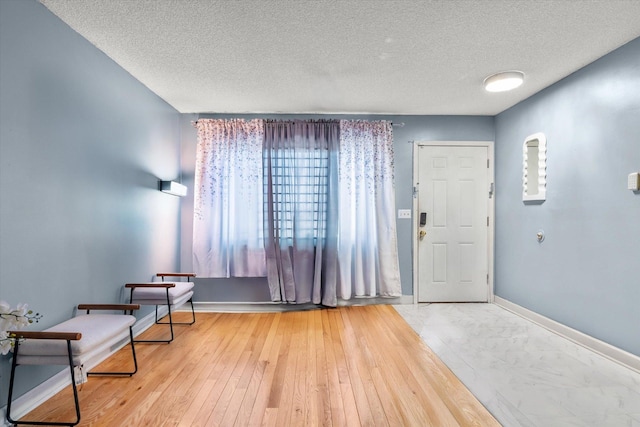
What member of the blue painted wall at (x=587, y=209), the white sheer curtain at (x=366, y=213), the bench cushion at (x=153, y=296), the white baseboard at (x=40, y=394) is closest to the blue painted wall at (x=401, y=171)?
the white sheer curtain at (x=366, y=213)

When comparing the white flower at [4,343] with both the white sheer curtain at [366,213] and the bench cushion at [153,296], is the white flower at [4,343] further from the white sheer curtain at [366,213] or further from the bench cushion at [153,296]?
the white sheer curtain at [366,213]

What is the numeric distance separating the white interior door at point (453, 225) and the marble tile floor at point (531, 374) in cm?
67

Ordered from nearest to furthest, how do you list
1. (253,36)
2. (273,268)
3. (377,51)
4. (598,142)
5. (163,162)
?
(253,36) → (377,51) → (598,142) → (163,162) → (273,268)

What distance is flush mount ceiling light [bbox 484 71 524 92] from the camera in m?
2.86

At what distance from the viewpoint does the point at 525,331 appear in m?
3.11

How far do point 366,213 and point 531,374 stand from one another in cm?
226

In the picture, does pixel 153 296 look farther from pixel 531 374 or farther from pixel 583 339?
pixel 583 339

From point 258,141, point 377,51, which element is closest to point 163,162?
point 258,141

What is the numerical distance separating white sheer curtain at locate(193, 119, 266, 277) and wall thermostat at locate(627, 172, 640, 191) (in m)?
3.41

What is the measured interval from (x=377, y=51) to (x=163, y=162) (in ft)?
8.42

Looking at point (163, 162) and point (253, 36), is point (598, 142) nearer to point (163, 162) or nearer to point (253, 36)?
point (253, 36)

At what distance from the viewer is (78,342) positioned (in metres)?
1.74

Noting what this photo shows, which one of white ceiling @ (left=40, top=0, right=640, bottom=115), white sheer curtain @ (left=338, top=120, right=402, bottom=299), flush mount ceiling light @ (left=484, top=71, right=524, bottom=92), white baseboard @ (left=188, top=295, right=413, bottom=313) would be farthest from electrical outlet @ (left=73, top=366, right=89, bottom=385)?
flush mount ceiling light @ (left=484, top=71, right=524, bottom=92)

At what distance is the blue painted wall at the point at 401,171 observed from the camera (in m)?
3.98
